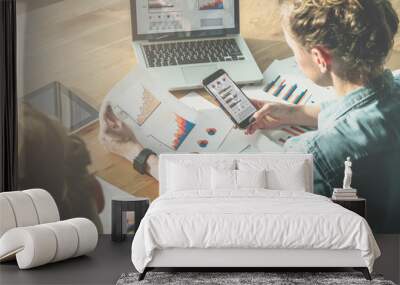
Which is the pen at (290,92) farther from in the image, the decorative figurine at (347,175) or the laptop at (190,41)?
the decorative figurine at (347,175)

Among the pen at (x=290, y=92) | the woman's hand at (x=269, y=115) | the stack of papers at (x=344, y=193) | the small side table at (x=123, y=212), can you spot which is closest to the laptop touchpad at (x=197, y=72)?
the woman's hand at (x=269, y=115)

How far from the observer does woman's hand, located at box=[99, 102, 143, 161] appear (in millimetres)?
7801

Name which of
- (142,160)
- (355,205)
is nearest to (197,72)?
(142,160)

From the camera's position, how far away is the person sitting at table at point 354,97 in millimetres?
7594

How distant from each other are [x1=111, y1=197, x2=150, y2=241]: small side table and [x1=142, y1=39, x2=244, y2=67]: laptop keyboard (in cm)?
159

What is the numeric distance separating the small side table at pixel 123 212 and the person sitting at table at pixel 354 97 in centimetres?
185

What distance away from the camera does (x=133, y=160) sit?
7.80 meters

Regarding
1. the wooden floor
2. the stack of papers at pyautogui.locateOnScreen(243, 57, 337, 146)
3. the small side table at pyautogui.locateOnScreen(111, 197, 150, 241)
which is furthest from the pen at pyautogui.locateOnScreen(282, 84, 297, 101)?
the small side table at pyautogui.locateOnScreen(111, 197, 150, 241)

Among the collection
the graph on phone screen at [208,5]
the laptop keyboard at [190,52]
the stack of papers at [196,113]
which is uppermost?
the graph on phone screen at [208,5]

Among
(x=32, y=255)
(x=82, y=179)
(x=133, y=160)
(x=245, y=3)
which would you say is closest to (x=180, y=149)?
(x=133, y=160)

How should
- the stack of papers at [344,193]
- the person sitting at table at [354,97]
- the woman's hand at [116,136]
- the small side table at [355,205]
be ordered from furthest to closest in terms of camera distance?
the woman's hand at [116,136] < the person sitting at table at [354,97] < the stack of papers at [344,193] < the small side table at [355,205]

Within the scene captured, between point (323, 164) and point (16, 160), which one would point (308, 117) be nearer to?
point (323, 164)

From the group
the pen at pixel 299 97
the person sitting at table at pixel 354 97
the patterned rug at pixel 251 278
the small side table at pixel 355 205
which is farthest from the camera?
the pen at pixel 299 97

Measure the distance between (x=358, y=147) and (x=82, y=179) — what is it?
3.05 meters
